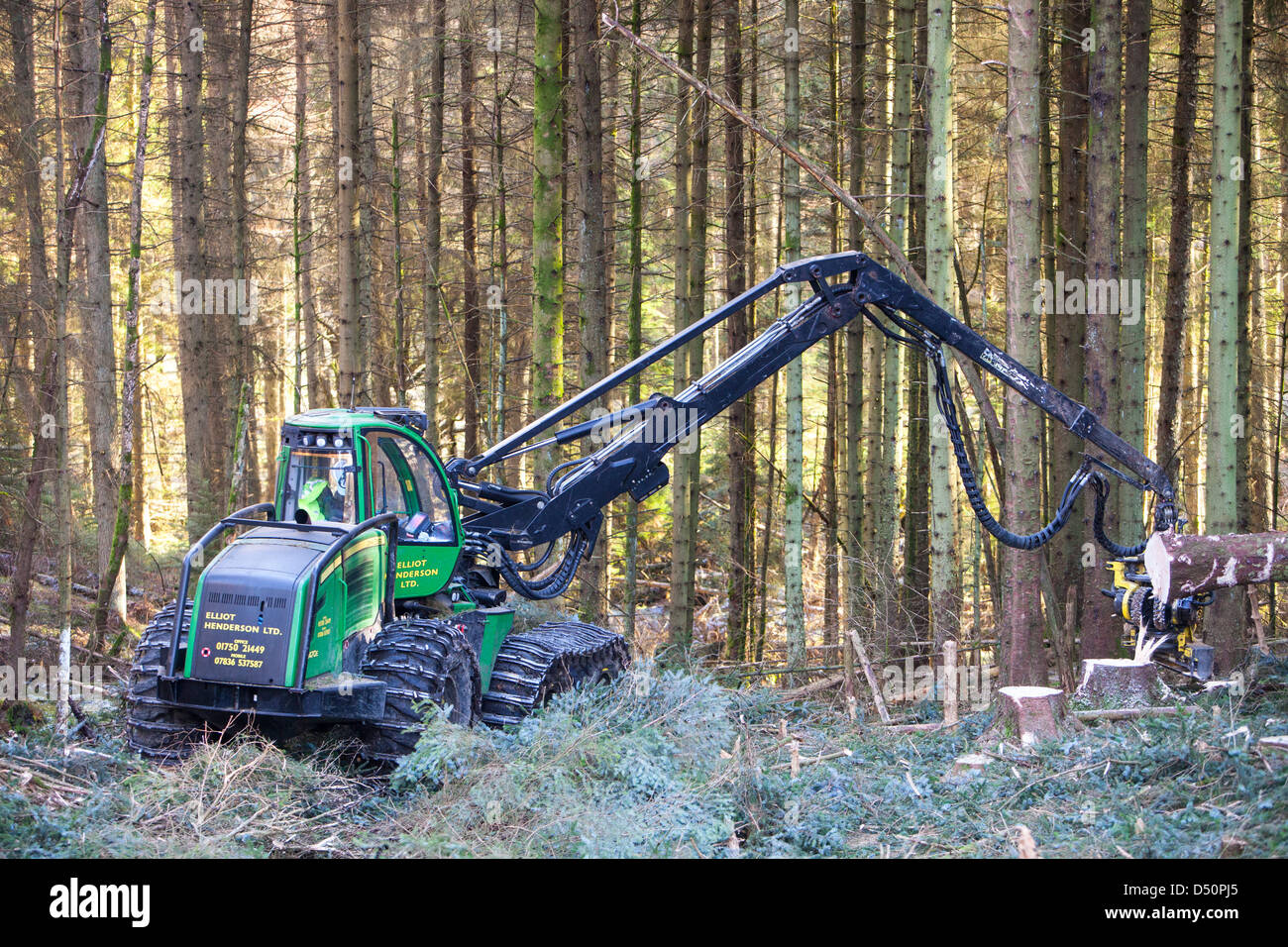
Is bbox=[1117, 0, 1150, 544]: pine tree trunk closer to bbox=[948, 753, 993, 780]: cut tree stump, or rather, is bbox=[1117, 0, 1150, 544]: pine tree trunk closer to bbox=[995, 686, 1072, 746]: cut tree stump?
bbox=[995, 686, 1072, 746]: cut tree stump

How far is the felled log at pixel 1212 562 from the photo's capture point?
7.80 meters

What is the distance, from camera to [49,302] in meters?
11.4

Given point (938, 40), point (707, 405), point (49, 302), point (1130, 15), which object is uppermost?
point (1130, 15)

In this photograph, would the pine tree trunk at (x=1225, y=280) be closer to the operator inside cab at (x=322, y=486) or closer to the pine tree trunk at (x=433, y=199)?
the operator inside cab at (x=322, y=486)

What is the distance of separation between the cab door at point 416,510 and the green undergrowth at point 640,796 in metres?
1.42

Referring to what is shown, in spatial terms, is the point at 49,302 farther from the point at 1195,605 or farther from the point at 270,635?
the point at 1195,605

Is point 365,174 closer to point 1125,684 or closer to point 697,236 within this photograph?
point 697,236

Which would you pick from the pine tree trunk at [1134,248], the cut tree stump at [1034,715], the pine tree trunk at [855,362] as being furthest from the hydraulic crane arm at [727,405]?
the pine tree trunk at [855,362]

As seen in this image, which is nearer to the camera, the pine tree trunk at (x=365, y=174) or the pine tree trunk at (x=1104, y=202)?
the pine tree trunk at (x=1104, y=202)

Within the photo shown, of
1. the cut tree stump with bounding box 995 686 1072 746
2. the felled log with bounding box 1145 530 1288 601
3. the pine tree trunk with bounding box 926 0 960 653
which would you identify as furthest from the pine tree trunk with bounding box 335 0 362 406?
the felled log with bounding box 1145 530 1288 601

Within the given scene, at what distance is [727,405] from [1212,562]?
3682 mm
